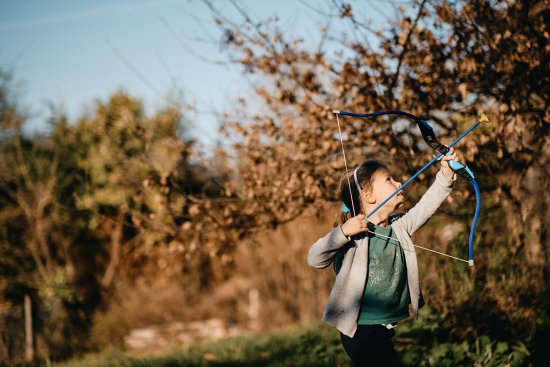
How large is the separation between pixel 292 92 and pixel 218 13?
3.39ft

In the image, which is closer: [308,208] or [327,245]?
[327,245]

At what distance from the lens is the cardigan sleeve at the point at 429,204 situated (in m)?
2.88

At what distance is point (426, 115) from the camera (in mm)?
4648

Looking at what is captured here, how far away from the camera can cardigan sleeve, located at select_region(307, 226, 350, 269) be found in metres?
2.68

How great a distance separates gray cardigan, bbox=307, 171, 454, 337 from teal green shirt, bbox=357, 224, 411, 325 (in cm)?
5

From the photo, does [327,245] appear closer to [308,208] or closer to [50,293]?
[308,208]

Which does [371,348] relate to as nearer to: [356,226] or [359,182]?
[356,226]

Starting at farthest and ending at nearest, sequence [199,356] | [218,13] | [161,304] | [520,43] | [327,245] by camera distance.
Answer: [161,304] → [199,356] → [218,13] → [520,43] → [327,245]

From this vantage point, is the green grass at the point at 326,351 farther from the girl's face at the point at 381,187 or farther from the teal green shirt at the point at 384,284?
the girl's face at the point at 381,187

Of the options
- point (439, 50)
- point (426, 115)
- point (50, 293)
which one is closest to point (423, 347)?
point (426, 115)

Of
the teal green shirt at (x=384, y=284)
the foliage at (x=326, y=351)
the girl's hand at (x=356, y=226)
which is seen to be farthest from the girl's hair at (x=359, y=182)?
the foliage at (x=326, y=351)

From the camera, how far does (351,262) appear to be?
9.36 ft

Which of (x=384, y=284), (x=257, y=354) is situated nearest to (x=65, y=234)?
(x=257, y=354)

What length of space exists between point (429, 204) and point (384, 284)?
0.53 m
